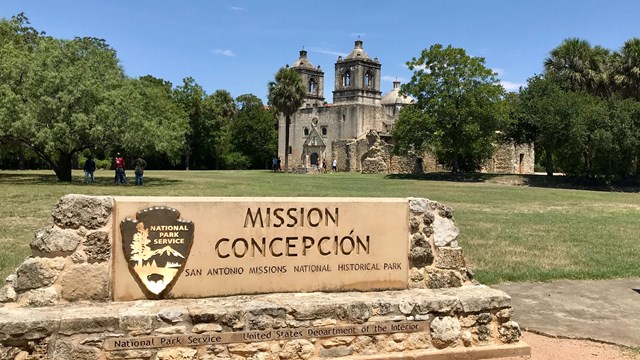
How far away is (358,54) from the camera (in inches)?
2606

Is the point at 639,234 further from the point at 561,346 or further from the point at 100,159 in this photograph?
the point at 100,159

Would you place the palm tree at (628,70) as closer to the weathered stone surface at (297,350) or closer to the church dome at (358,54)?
the church dome at (358,54)

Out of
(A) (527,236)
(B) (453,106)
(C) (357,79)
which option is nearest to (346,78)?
(C) (357,79)

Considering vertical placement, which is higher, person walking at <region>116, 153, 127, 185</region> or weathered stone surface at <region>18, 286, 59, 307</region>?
person walking at <region>116, 153, 127, 185</region>

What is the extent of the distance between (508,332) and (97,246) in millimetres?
3878

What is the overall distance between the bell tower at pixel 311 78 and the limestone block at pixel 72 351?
217 feet

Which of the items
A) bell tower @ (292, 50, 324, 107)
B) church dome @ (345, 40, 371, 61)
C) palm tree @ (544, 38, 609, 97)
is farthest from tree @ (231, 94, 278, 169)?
palm tree @ (544, 38, 609, 97)

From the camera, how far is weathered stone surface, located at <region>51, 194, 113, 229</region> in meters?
4.51

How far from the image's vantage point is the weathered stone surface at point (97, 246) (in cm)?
455

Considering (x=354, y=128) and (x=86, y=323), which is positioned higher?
(x=354, y=128)

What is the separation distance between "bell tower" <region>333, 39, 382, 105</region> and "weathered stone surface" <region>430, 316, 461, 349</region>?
A: 60624 millimetres

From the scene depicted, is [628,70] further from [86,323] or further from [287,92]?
[86,323]

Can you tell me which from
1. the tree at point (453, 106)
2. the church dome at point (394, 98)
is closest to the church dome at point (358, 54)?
the church dome at point (394, 98)

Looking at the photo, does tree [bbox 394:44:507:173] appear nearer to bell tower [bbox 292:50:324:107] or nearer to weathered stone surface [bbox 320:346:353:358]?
bell tower [bbox 292:50:324:107]
